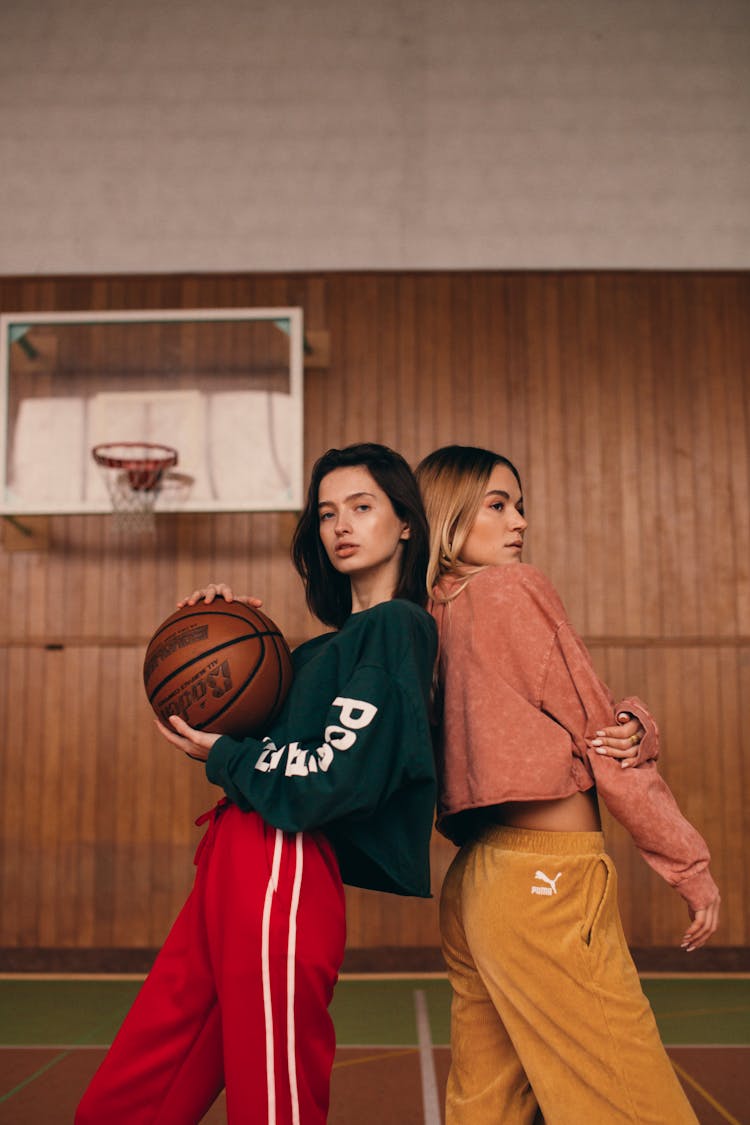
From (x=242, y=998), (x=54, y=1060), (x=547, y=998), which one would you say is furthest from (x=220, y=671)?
(x=54, y=1060)

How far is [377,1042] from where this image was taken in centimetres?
A: 383

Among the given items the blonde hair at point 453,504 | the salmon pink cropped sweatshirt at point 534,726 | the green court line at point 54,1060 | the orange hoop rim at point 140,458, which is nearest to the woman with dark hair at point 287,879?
the salmon pink cropped sweatshirt at point 534,726

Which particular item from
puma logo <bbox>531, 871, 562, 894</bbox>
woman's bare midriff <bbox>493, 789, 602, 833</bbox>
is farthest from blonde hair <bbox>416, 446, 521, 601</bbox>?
puma logo <bbox>531, 871, 562, 894</bbox>

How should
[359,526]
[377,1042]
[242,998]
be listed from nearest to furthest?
[242,998]
[359,526]
[377,1042]

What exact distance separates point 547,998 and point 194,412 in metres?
4.32

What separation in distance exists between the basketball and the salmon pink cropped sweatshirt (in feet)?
1.23

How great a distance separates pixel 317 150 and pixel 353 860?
5.17m

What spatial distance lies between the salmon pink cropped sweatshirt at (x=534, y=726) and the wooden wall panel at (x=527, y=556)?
3628 millimetres

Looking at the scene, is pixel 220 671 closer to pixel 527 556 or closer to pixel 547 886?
pixel 547 886

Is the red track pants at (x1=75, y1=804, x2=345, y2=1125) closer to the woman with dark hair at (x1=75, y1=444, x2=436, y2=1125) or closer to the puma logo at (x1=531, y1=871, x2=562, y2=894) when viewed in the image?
the woman with dark hair at (x1=75, y1=444, x2=436, y2=1125)

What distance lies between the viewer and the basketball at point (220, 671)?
1896 millimetres

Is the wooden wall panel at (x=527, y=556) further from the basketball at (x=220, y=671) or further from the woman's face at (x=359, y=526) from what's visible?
the basketball at (x=220, y=671)

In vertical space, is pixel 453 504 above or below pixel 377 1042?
above

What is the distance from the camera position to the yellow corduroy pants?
1673mm
